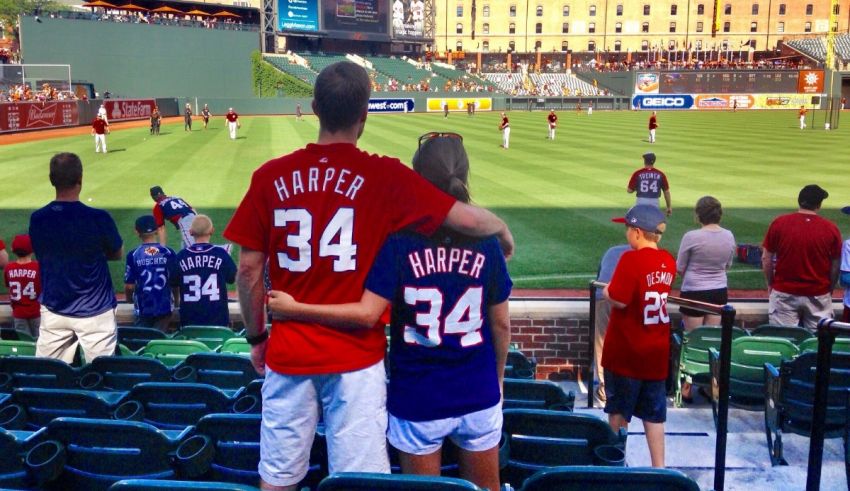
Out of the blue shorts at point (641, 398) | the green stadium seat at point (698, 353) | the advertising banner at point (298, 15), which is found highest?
the advertising banner at point (298, 15)

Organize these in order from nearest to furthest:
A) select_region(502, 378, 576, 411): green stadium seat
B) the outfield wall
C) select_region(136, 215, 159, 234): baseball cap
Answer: select_region(502, 378, 576, 411): green stadium seat < select_region(136, 215, 159, 234): baseball cap < the outfield wall

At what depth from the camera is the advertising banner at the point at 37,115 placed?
34781 mm

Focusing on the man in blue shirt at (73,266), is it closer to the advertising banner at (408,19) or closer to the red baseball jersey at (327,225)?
the red baseball jersey at (327,225)

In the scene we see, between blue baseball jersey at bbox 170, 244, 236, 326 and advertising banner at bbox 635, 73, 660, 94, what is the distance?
6962 centimetres

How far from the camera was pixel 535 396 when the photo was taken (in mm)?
4629

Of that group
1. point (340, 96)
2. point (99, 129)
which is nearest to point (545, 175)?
point (99, 129)

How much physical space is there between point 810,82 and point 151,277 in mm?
76200

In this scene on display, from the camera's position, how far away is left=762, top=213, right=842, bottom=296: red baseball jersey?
7.62 meters

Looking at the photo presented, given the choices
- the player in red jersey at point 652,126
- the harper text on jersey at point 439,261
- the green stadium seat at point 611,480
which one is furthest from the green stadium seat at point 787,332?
the player in red jersey at point 652,126

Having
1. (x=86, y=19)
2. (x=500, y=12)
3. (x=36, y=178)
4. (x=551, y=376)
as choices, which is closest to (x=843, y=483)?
(x=551, y=376)

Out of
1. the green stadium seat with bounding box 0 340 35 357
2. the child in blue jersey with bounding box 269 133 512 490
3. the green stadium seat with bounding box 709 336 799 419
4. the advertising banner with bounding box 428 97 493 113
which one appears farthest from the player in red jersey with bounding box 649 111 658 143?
the child in blue jersey with bounding box 269 133 512 490

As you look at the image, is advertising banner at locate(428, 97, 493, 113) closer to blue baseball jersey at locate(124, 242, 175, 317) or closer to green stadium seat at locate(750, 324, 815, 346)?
blue baseball jersey at locate(124, 242, 175, 317)

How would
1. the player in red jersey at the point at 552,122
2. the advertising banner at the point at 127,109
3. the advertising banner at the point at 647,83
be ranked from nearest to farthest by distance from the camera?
the player in red jersey at the point at 552,122 < the advertising banner at the point at 127,109 < the advertising banner at the point at 647,83

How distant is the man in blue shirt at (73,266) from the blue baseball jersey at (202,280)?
5.63 ft
